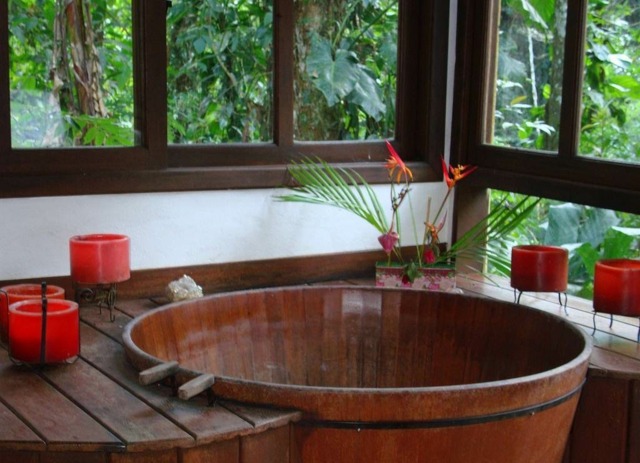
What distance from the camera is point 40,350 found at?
194cm

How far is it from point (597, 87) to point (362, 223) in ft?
2.52

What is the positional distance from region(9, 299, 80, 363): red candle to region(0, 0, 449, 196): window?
1.75 feet

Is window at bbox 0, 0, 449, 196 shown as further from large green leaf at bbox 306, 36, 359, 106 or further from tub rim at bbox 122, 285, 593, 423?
tub rim at bbox 122, 285, 593, 423

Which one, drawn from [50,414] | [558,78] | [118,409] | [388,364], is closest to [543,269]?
[388,364]

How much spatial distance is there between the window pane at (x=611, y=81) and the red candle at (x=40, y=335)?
1.47 meters

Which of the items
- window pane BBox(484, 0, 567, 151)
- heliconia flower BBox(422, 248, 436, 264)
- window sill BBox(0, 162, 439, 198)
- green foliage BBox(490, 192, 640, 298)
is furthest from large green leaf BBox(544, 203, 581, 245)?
heliconia flower BBox(422, 248, 436, 264)

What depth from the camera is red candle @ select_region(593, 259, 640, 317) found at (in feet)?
7.30

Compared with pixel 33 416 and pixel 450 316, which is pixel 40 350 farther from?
pixel 450 316

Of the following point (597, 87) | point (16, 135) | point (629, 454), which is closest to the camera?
point (629, 454)

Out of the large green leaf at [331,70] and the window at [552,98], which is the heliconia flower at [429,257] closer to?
the window at [552,98]

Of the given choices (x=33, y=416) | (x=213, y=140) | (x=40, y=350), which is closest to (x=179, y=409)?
(x=33, y=416)

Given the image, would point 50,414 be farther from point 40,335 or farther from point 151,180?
point 151,180

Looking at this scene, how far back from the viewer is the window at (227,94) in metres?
2.45

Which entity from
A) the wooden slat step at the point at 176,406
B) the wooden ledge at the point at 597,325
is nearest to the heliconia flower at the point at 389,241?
the wooden ledge at the point at 597,325
